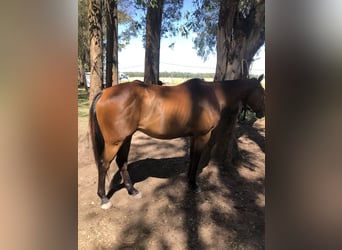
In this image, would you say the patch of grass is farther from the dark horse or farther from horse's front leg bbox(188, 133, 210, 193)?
horse's front leg bbox(188, 133, 210, 193)

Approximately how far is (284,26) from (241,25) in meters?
1.15

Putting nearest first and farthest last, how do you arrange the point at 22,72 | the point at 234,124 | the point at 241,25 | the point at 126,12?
1. the point at 22,72
2. the point at 241,25
3. the point at 126,12
4. the point at 234,124

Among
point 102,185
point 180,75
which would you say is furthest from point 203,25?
point 102,185

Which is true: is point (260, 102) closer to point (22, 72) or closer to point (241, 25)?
point (241, 25)

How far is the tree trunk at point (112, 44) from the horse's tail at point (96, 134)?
128 mm

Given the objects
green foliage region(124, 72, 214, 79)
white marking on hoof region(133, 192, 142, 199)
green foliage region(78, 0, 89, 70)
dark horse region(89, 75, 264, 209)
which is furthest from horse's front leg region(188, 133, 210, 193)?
green foliage region(78, 0, 89, 70)

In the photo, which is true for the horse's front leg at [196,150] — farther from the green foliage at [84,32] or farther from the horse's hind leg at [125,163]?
the green foliage at [84,32]

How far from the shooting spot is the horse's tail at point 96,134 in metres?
1.58

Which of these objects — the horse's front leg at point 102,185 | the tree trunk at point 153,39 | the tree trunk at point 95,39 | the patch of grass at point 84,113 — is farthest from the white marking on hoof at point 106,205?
the tree trunk at point 153,39

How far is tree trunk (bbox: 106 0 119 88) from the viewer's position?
1.47 metres

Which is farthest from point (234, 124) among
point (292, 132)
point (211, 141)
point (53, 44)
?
point (53, 44)

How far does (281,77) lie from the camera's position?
46 cm

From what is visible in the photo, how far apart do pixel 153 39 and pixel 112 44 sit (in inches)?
9.6

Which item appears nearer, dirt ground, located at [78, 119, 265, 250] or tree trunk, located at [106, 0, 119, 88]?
dirt ground, located at [78, 119, 265, 250]
